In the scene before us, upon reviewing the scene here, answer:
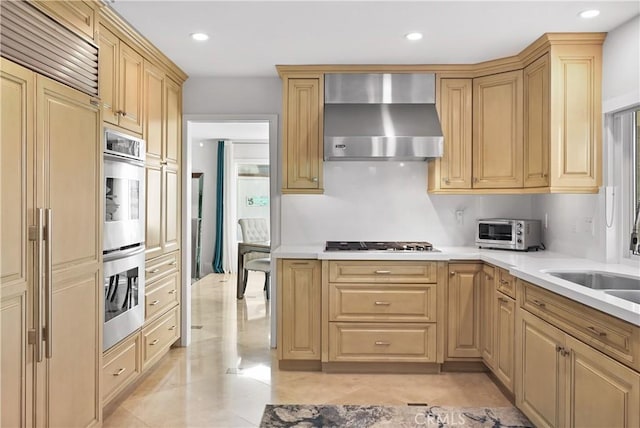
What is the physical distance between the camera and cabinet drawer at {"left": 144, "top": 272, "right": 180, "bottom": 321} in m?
3.34

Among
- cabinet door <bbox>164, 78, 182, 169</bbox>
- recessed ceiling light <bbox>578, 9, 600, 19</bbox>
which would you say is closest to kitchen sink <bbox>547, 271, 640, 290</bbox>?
recessed ceiling light <bbox>578, 9, 600, 19</bbox>

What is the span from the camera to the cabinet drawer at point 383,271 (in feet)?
11.4

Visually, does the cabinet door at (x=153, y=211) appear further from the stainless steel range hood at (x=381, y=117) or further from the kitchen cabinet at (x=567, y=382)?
the kitchen cabinet at (x=567, y=382)

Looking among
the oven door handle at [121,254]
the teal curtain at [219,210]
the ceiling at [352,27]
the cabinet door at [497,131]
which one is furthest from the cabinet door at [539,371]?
the teal curtain at [219,210]

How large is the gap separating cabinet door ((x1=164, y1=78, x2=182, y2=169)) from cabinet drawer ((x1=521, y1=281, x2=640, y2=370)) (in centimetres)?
286

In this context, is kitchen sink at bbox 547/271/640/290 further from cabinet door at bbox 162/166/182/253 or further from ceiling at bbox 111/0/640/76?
cabinet door at bbox 162/166/182/253

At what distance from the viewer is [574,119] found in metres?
3.13

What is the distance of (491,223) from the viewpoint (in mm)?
3805

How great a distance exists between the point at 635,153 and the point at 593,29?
0.85 meters

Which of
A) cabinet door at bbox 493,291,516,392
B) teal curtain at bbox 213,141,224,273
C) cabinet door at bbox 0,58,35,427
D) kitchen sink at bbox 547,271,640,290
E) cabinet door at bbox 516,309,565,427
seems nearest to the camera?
cabinet door at bbox 0,58,35,427

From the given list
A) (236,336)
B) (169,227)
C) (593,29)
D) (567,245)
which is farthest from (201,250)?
(593,29)

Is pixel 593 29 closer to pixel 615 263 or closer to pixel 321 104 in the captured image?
pixel 615 263

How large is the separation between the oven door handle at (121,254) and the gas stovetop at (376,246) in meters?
1.41

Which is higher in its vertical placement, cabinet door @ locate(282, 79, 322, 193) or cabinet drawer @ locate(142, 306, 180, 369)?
cabinet door @ locate(282, 79, 322, 193)
